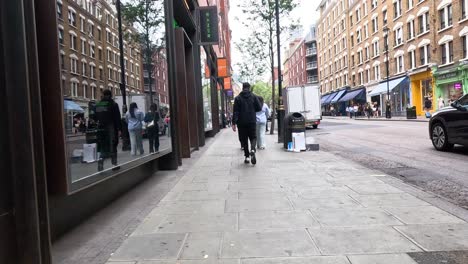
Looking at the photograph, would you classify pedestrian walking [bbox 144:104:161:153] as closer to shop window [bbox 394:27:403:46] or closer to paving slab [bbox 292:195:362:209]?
paving slab [bbox 292:195:362:209]

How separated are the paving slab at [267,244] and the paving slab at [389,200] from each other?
151 cm

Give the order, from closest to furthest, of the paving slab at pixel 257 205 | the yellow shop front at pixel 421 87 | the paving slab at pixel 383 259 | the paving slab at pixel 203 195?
the paving slab at pixel 383 259 < the paving slab at pixel 257 205 < the paving slab at pixel 203 195 < the yellow shop front at pixel 421 87

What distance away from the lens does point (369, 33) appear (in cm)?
5412

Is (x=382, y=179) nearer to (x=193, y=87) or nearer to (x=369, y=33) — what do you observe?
(x=193, y=87)

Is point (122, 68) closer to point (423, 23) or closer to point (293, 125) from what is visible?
point (293, 125)

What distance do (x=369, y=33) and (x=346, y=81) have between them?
13036 mm

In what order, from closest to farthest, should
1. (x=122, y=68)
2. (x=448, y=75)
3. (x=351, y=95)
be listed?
(x=122, y=68) → (x=448, y=75) → (x=351, y=95)

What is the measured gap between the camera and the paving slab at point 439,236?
3.62 m

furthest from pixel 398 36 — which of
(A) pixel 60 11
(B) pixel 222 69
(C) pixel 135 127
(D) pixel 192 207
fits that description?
(A) pixel 60 11

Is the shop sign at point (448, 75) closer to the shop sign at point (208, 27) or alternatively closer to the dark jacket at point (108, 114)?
the shop sign at point (208, 27)

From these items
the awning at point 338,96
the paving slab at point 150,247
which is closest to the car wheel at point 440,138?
the paving slab at point 150,247

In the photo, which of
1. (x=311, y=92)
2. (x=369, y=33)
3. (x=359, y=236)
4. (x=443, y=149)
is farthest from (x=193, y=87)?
(x=369, y=33)

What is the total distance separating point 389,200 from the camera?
17.8ft

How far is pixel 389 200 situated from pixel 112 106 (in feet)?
12.0
